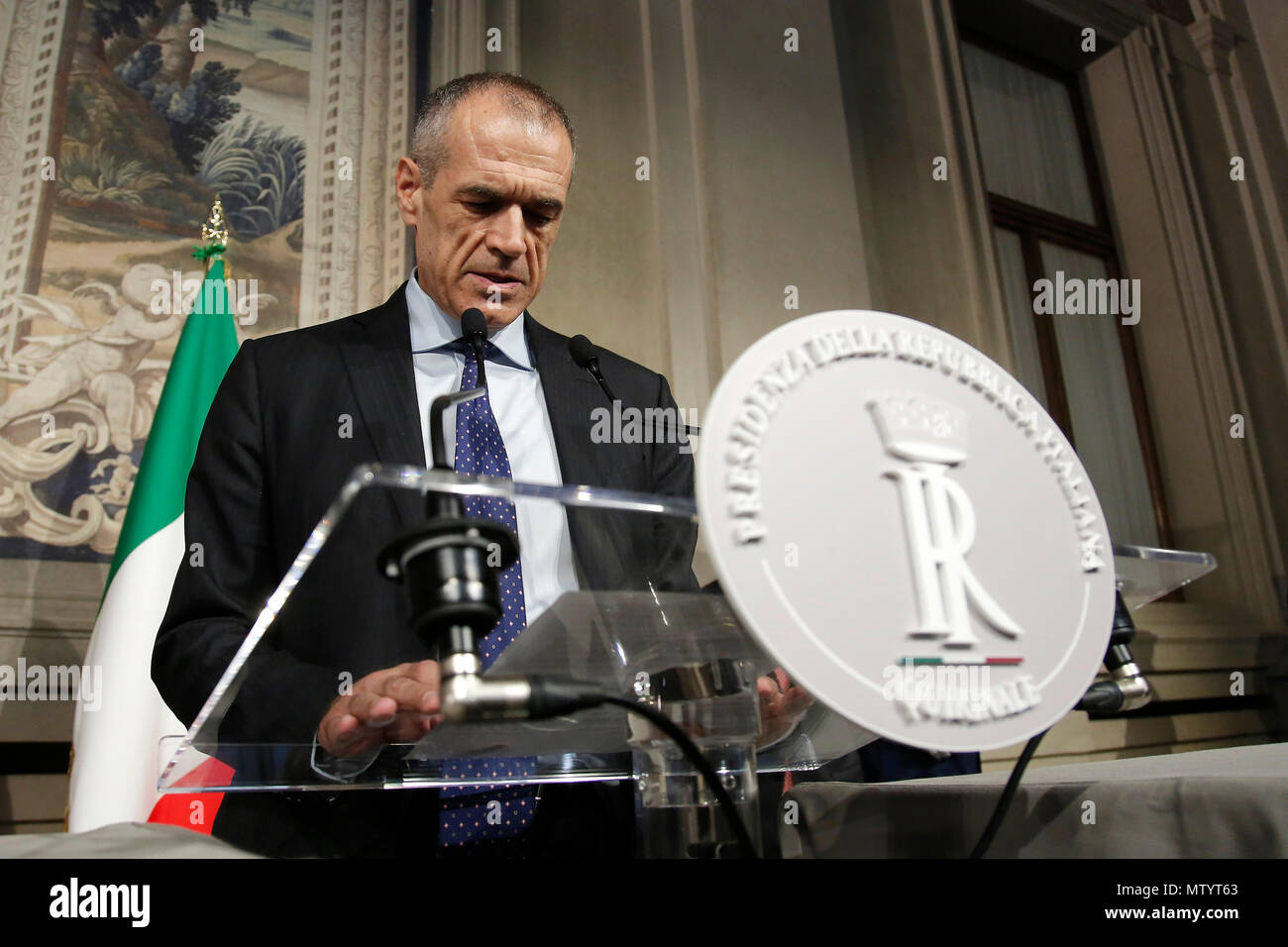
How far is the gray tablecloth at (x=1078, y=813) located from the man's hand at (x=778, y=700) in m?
0.22

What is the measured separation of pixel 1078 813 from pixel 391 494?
50cm

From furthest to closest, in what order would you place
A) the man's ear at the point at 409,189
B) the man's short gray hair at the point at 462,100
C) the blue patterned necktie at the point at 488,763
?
the man's ear at the point at 409,189 < the man's short gray hair at the point at 462,100 < the blue patterned necktie at the point at 488,763

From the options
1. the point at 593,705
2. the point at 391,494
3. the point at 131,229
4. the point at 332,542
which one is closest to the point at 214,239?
the point at 131,229

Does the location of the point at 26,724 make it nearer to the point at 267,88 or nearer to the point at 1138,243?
the point at 267,88

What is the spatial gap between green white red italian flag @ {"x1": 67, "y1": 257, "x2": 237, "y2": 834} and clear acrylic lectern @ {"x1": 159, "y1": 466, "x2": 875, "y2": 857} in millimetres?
958

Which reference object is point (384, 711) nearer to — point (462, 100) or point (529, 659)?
point (529, 659)

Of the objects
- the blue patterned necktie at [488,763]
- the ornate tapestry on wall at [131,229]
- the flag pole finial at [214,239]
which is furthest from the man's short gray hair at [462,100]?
the ornate tapestry on wall at [131,229]

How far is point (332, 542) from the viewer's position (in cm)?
45

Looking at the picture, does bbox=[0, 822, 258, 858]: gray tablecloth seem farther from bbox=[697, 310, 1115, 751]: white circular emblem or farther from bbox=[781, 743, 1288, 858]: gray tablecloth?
bbox=[781, 743, 1288, 858]: gray tablecloth

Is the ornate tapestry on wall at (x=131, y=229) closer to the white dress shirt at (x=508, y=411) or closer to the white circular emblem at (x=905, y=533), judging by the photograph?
the white dress shirt at (x=508, y=411)

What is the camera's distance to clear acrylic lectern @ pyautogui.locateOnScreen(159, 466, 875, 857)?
0.46 m

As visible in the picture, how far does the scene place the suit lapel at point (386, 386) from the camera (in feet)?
2.78

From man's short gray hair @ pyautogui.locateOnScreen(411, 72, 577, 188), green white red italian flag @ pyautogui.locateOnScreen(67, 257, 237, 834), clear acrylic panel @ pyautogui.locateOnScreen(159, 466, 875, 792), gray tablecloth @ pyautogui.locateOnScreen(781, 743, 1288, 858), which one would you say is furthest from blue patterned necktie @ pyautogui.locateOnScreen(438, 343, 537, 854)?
green white red italian flag @ pyautogui.locateOnScreen(67, 257, 237, 834)
